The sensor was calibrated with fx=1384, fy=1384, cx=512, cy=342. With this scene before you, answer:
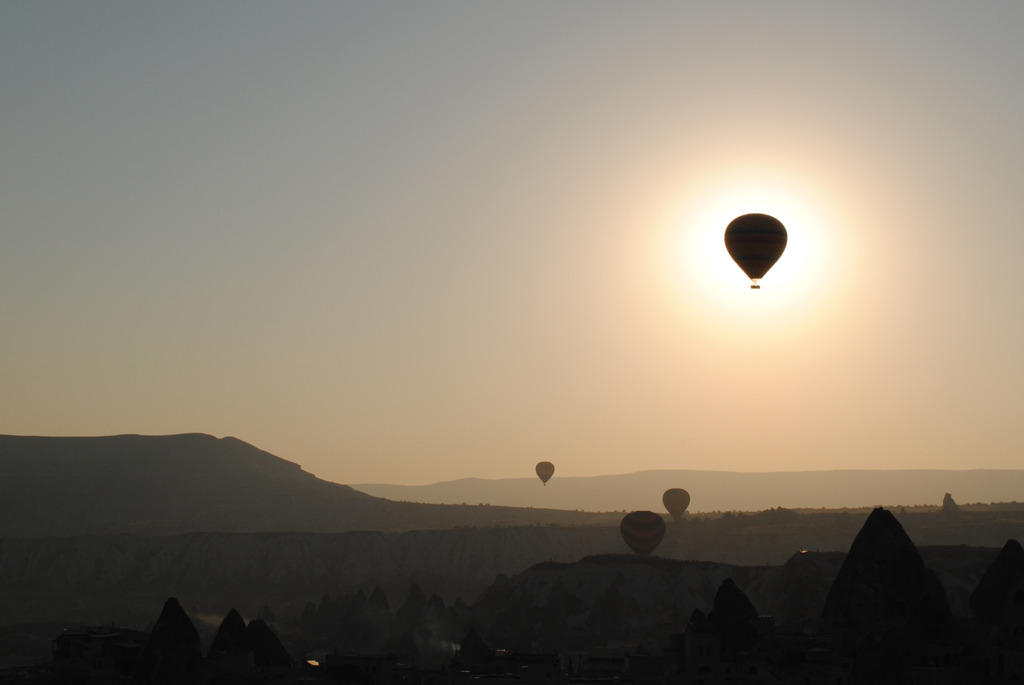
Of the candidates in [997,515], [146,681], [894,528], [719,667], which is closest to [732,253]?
[894,528]

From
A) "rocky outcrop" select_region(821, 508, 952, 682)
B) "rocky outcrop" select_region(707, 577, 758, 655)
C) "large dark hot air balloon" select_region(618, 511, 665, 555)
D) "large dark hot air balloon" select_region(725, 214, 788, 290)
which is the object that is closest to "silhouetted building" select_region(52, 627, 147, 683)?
"rocky outcrop" select_region(707, 577, 758, 655)

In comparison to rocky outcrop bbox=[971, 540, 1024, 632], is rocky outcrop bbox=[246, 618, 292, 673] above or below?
below

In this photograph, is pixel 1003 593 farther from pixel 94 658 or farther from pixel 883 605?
pixel 94 658

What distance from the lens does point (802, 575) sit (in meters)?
143

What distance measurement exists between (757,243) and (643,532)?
7643 centimetres

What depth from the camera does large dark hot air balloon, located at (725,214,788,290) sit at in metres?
113

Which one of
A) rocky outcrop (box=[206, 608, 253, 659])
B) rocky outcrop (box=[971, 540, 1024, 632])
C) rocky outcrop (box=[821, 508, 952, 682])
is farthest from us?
rocky outcrop (box=[206, 608, 253, 659])

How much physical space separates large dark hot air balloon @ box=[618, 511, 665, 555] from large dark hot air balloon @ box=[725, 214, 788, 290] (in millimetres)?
73956

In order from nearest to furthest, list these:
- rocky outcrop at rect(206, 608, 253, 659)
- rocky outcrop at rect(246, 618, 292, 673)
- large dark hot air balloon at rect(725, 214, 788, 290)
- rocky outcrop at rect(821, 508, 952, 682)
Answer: rocky outcrop at rect(821, 508, 952, 682) < rocky outcrop at rect(206, 608, 253, 659) < rocky outcrop at rect(246, 618, 292, 673) < large dark hot air balloon at rect(725, 214, 788, 290)

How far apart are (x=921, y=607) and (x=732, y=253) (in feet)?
113

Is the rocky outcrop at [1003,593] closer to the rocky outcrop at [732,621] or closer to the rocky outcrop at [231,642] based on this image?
the rocky outcrop at [732,621]

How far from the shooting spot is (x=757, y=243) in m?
113

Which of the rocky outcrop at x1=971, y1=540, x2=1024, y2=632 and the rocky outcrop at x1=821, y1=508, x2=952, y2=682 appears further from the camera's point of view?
the rocky outcrop at x1=971, y1=540, x2=1024, y2=632

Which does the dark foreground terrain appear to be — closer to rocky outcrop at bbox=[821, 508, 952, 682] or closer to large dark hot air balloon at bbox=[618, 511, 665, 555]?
rocky outcrop at bbox=[821, 508, 952, 682]
